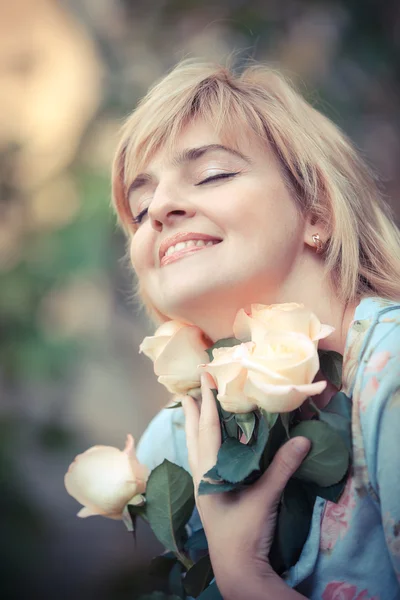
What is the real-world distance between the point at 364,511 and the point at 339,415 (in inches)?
3.5

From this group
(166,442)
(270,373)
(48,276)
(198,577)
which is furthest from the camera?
(48,276)

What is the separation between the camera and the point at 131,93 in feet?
3.15

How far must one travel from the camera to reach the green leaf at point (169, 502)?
62 cm

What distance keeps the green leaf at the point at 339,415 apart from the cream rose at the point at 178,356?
15 centimetres

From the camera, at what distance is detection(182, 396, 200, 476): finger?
63cm

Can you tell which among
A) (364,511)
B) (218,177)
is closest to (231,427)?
(364,511)

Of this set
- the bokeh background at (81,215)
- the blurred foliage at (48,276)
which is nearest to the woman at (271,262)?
the bokeh background at (81,215)

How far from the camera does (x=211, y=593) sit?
59 centimetres

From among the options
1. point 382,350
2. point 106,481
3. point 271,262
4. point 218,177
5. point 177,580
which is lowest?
point 177,580

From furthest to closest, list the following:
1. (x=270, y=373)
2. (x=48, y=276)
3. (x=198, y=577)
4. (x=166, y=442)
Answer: (x=48, y=276), (x=166, y=442), (x=198, y=577), (x=270, y=373)

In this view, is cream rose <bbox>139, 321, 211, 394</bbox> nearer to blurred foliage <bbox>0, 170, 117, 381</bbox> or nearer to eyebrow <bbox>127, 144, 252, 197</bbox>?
eyebrow <bbox>127, 144, 252, 197</bbox>

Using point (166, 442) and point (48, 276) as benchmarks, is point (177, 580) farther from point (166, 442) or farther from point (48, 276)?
point (48, 276)

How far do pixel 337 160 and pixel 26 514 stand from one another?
69cm

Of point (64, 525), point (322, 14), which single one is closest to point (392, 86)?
point (322, 14)
